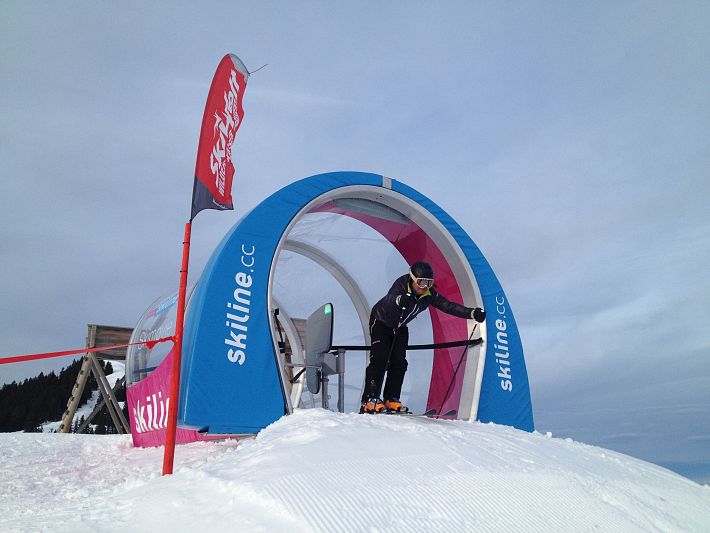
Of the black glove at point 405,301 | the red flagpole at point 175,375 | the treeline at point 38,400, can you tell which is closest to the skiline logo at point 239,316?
the red flagpole at point 175,375

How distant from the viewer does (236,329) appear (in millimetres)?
4379

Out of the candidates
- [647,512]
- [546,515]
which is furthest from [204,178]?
[647,512]

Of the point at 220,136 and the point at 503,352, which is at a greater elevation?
the point at 220,136

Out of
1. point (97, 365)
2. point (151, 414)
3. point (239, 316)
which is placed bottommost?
point (151, 414)

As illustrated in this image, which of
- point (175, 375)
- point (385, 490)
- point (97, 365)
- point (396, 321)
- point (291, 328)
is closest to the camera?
point (385, 490)

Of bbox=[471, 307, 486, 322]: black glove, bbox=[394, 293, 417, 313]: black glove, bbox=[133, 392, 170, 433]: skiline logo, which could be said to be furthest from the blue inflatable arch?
bbox=[394, 293, 417, 313]: black glove

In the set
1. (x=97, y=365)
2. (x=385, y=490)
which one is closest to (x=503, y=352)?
(x=385, y=490)

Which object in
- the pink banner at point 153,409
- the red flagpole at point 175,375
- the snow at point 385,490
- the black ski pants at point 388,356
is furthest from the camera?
the black ski pants at point 388,356

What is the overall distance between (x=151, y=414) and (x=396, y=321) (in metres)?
2.61

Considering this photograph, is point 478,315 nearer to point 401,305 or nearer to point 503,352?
point 401,305

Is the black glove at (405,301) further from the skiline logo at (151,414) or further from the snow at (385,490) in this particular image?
the skiline logo at (151,414)

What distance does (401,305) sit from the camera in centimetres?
480

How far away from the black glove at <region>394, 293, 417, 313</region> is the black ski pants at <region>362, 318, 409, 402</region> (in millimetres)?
296

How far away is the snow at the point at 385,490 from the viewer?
1.95 meters
